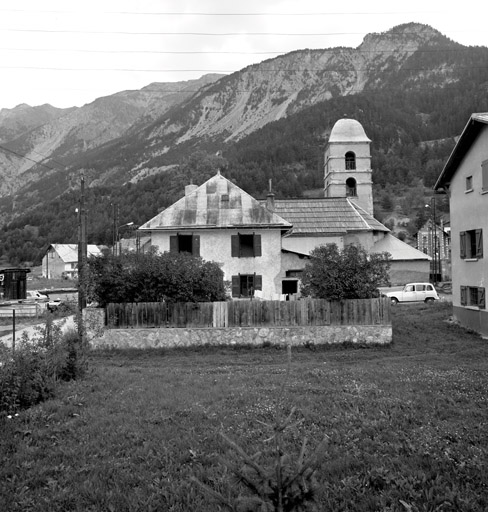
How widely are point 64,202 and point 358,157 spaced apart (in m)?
99.0

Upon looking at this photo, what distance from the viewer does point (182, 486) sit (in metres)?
5.77

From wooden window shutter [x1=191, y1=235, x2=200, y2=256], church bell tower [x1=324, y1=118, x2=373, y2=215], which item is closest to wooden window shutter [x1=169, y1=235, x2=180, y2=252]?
wooden window shutter [x1=191, y1=235, x2=200, y2=256]

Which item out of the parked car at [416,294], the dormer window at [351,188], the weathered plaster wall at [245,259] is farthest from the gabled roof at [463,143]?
the dormer window at [351,188]

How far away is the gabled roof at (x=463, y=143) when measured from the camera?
2106 centimetres

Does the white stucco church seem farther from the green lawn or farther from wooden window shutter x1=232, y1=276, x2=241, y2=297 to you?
the green lawn

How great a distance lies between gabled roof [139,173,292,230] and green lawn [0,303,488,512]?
669 inches

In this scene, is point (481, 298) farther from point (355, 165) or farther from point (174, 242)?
point (355, 165)

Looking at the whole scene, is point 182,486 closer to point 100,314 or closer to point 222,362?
point 222,362

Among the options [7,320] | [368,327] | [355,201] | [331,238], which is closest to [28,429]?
[368,327]

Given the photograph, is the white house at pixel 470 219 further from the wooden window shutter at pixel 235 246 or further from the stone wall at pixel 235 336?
the wooden window shutter at pixel 235 246

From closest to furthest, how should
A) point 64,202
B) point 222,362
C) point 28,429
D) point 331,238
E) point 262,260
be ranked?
point 28,429
point 222,362
point 262,260
point 331,238
point 64,202

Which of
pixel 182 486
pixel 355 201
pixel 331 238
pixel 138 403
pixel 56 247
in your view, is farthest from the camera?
pixel 56 247

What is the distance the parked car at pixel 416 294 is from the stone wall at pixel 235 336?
55.6ft

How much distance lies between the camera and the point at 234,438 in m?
7.19
